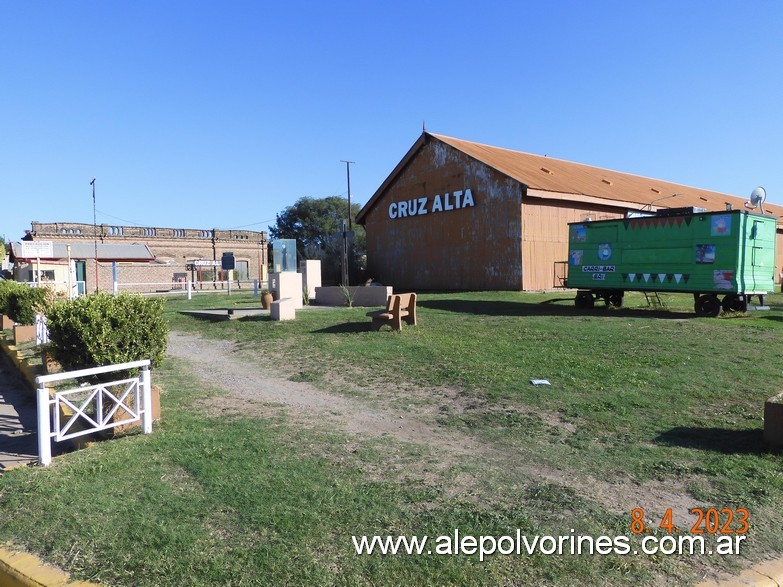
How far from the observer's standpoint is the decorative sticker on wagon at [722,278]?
1370cm

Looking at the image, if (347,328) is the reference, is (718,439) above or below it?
below

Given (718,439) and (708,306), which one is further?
(708,306)

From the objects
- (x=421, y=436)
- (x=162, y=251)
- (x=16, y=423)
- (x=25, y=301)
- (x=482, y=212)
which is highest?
Answer: (x=482, y=212)

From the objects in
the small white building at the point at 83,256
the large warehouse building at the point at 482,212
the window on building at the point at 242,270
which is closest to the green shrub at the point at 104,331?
the large warehouse building at the point at 482,212

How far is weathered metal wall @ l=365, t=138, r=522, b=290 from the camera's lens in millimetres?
23219

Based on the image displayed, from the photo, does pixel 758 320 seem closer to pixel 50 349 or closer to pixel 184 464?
pixel 184 464

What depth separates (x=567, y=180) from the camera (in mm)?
26141

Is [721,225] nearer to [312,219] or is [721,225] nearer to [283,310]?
[283,310]

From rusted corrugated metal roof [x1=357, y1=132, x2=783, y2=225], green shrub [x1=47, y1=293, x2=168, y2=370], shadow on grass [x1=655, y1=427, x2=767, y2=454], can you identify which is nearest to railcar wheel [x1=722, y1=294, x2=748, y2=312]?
rusted corrugated metal roof [x1=357, y1=132, x2=783, y2=225]

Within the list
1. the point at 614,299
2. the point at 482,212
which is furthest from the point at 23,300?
the point at 482,212

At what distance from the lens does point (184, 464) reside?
4.81 m

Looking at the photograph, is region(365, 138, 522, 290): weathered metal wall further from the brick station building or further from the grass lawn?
the brick station building

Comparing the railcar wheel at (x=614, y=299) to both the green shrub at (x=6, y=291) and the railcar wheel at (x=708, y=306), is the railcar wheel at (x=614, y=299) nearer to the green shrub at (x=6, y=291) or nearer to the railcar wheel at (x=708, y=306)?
the railcar wheel at (x=708, y=306)

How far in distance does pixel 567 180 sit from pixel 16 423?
24148mm
